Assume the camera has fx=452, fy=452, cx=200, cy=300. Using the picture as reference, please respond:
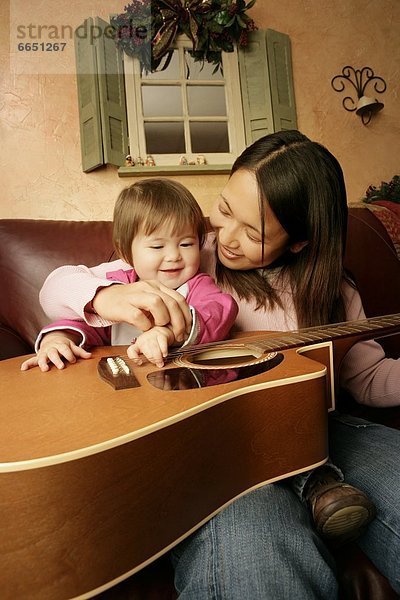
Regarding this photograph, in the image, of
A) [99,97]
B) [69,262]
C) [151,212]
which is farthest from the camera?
[99,97]

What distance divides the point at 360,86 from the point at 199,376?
2.58 metres

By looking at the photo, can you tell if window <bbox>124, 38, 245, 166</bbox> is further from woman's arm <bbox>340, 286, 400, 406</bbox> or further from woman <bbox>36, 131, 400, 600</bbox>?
woman's arm <bbox>340, 286, 400, 406</bbox>

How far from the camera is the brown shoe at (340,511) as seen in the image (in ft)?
2.13

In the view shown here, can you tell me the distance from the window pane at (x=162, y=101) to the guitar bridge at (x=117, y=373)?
1.91 metres

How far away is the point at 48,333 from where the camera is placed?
0.91m

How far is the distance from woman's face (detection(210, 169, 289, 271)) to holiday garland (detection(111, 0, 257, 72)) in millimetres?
1567

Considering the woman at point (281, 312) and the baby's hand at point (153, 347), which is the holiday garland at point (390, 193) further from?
the baby's hand at point (153, 347)

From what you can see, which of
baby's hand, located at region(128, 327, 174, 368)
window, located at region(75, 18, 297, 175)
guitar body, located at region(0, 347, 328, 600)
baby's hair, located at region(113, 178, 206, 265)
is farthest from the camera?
window, located at region(75, 18, 297, 175)

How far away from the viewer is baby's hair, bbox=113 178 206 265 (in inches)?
39.2

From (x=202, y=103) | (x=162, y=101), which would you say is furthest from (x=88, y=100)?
(x=202, y=103)

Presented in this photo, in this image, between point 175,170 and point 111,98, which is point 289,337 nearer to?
point 175,170

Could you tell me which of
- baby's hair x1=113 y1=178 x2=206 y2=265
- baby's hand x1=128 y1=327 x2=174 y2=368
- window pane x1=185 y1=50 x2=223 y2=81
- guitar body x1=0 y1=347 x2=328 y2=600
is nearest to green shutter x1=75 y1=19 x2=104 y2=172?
window pane x1=185 y1=50 x2=223 y2=81

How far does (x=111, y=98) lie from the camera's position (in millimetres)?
2176

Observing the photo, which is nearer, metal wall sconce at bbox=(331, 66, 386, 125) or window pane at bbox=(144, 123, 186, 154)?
window pane at bbox=(144, 123, 186, 154)
